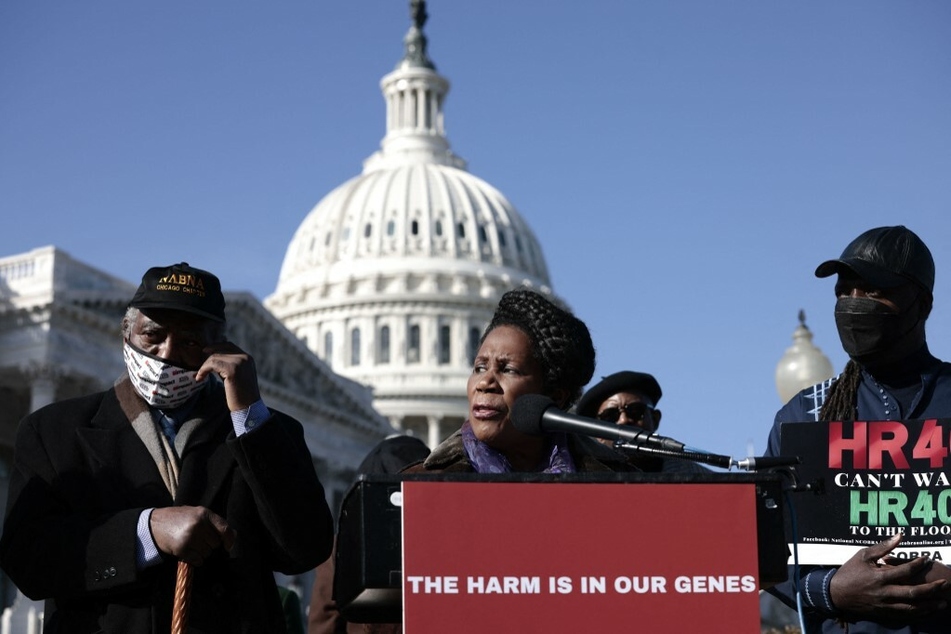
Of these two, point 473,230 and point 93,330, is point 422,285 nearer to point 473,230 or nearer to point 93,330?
point 473,230

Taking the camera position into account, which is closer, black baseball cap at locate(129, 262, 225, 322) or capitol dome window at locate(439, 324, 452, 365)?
black baseball cap at locate(129, 262, 225, 322)

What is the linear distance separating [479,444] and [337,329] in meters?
89.4

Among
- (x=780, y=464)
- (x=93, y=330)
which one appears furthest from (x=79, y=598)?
(x=93, y=330)

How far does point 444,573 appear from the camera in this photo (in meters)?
3.31

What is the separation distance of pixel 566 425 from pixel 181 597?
1115 millimetres

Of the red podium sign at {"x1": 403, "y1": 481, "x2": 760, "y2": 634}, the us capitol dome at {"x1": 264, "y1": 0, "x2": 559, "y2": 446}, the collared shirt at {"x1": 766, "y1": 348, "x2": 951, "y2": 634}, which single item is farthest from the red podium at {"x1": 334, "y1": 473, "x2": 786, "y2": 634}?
the us capitol dome at {"x1": 264, "y1": 0, "x2": 559, "y2": 446}

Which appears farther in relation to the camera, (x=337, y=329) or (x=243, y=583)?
(x=337, y=329)

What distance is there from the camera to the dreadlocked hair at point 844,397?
4586 mm

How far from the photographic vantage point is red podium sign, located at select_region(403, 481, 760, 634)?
130 inches

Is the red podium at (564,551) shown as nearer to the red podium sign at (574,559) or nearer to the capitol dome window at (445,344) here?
the red podium sign at (574,559)

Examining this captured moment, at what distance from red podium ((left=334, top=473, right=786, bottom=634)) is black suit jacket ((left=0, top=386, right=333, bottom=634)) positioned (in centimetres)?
92

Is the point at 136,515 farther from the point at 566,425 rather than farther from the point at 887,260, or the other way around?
the point at 887,260

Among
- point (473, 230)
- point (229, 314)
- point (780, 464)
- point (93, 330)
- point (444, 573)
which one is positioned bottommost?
point (444, 573)

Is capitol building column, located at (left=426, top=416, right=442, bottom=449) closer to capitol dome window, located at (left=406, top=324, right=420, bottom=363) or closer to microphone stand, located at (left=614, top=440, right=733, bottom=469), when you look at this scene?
capitol dome window, located at (left=406, top=324, right=420, bottom=363)
